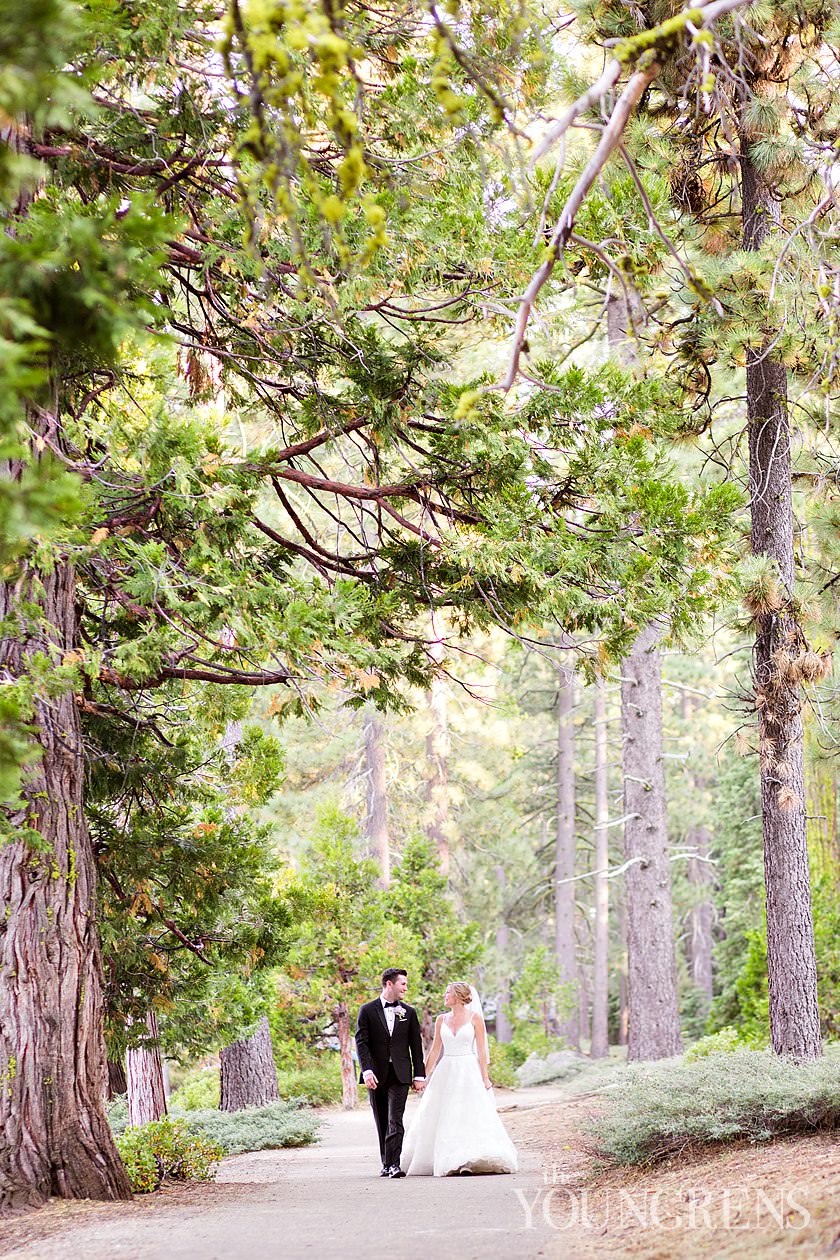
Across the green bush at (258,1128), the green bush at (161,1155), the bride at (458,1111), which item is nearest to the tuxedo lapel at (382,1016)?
the bride at (458,1111)

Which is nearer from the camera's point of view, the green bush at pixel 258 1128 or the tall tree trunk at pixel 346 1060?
the green bush at pixel 258 1128

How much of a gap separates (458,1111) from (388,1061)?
63 centimetres

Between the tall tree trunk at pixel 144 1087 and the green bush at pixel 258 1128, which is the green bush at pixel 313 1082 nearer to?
the green bush at pixel 258 1128

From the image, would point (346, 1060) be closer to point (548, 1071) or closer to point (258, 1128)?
point (548, 1071)

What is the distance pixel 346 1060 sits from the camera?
18.0m

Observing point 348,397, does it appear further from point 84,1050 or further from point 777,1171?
point 777,1171

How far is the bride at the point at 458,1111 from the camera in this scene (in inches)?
313

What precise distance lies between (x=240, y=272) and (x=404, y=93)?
4.89 feet

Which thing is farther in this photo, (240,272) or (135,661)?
(240,272)

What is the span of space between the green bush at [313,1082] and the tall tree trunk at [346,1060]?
0.99 feet

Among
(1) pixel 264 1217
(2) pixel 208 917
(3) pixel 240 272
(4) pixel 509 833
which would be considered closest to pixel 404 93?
(3) pixel 240 272

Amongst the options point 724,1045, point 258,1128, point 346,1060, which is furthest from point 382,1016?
point 346,1060

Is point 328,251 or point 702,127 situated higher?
point 702,127

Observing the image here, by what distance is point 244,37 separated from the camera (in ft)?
11.6
